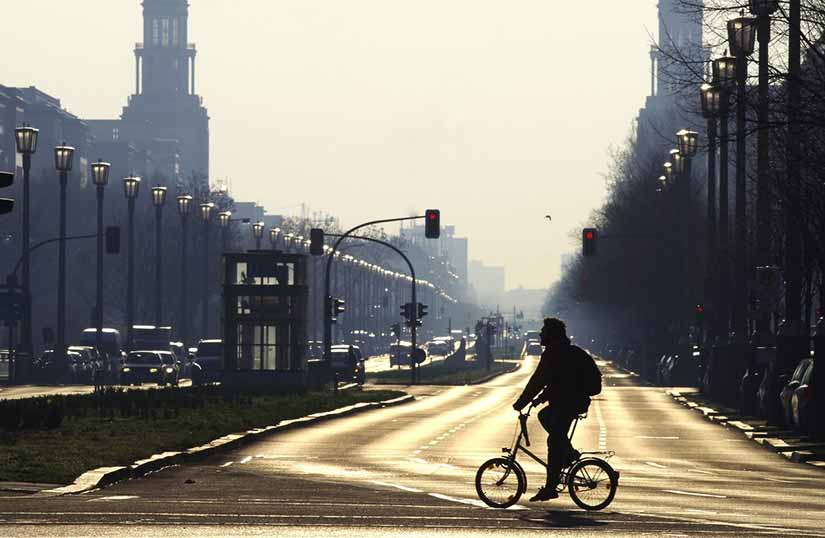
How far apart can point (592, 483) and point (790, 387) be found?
1899cm

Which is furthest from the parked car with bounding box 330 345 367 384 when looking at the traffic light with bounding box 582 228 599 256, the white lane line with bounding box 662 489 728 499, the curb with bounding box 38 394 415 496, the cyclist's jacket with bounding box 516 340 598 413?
the cyclist's jacket with bounding box 516 340 598 413

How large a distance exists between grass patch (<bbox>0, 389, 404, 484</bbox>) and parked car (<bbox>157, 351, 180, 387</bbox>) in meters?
26.6

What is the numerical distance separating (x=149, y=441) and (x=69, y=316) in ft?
317

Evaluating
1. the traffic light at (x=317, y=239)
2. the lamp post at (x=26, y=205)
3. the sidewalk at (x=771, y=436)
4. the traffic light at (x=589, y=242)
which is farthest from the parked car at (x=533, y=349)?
the sidewalk at (x=771, y=436)

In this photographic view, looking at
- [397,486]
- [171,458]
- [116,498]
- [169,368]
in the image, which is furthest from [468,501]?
[169,368]

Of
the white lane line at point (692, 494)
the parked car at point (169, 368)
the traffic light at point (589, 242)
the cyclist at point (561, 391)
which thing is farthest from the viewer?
the traffic light at point (589, 242)

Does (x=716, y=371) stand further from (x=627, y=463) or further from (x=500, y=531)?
(x=500, y=531)

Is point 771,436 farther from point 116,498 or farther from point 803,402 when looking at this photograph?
point 116,498

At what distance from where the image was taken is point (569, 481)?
19984mm

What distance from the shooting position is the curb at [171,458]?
2275 cm

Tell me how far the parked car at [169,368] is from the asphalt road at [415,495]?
38241 mm

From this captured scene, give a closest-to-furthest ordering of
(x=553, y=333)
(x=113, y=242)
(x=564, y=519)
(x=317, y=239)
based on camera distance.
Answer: (x=564, y=519) < (x=553, y=333) < (x=113, y=242) < (x=317, y=239)

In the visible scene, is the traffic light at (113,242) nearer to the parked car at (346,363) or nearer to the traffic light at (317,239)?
the traffic light at (317,239)

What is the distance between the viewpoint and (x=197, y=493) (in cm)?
2214
